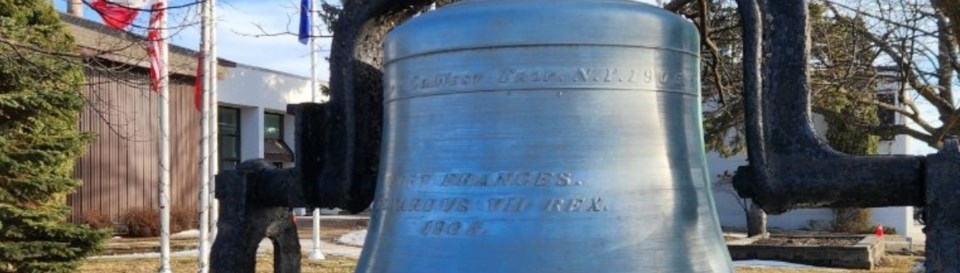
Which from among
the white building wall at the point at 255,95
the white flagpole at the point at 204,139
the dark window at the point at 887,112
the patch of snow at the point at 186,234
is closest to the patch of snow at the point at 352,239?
the patch of snow at the point at 186,234

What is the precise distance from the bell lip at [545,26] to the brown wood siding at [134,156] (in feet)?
77.5

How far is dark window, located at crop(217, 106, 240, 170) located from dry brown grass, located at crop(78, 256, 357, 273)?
57.0ft

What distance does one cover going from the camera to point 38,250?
474 inches

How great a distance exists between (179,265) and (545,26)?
1465 cm

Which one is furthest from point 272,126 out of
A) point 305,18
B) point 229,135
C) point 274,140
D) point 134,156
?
point 305,18

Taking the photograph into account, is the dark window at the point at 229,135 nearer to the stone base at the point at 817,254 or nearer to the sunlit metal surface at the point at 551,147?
the stone base at the point at 817,254

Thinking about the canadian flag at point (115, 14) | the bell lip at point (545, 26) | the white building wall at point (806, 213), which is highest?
the canadian flag at point (115, 14)

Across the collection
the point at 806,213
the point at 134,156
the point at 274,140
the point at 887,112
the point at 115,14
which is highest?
the point at 115,14

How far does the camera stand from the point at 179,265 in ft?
53.1

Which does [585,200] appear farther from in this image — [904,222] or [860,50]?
[904,222]

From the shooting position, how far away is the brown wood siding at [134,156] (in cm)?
2633

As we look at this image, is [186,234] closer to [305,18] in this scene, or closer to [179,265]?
[179,265]

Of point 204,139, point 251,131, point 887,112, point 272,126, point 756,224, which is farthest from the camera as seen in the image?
point 272,126

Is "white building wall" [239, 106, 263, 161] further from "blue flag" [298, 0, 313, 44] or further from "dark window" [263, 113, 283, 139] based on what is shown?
"blue flag" [298, 0, 313, 44]
